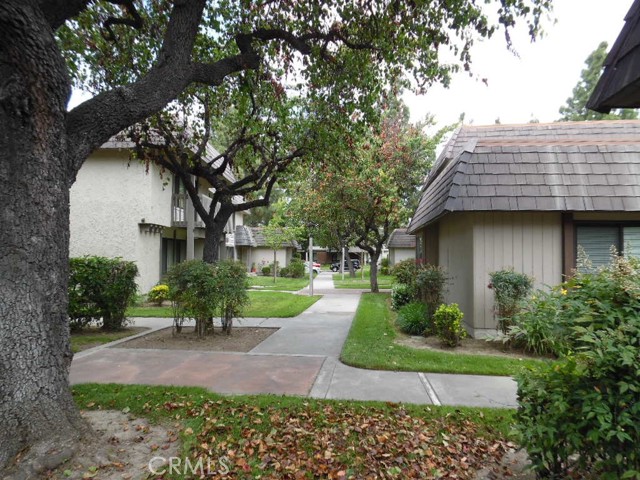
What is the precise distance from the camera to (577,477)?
2934 mm

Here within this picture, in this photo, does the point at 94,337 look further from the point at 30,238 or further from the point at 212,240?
the point at 30,238

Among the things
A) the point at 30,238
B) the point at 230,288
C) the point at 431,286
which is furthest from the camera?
the point at 431,286

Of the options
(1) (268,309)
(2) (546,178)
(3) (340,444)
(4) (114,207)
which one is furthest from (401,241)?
(3) (340,444)

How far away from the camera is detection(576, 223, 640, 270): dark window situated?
7973 mm

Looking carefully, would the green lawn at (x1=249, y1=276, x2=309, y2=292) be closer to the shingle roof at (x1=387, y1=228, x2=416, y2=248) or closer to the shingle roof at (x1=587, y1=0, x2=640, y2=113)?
the shingle roof at (x1=387, y1=228, x2=416, y2=248)

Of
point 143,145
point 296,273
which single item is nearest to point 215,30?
point 143,145

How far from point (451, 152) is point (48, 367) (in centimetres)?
1042

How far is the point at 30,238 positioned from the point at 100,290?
683 centimetres

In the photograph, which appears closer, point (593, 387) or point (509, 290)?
point (593, 387)

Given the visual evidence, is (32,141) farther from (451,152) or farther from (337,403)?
(451,152)

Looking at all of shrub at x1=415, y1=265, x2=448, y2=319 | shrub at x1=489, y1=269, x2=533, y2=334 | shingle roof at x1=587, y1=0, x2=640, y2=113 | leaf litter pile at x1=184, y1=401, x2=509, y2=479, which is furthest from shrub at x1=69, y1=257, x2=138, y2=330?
shingle roof at x1=587, y1=0, x2=640, y2=113

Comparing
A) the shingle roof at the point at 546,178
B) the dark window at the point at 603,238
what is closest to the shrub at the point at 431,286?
the shingle roof at the point at 546,178

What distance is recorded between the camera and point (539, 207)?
7.68 meters

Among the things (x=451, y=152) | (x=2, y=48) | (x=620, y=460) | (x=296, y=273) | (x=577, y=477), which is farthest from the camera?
(x=296, y=273)
